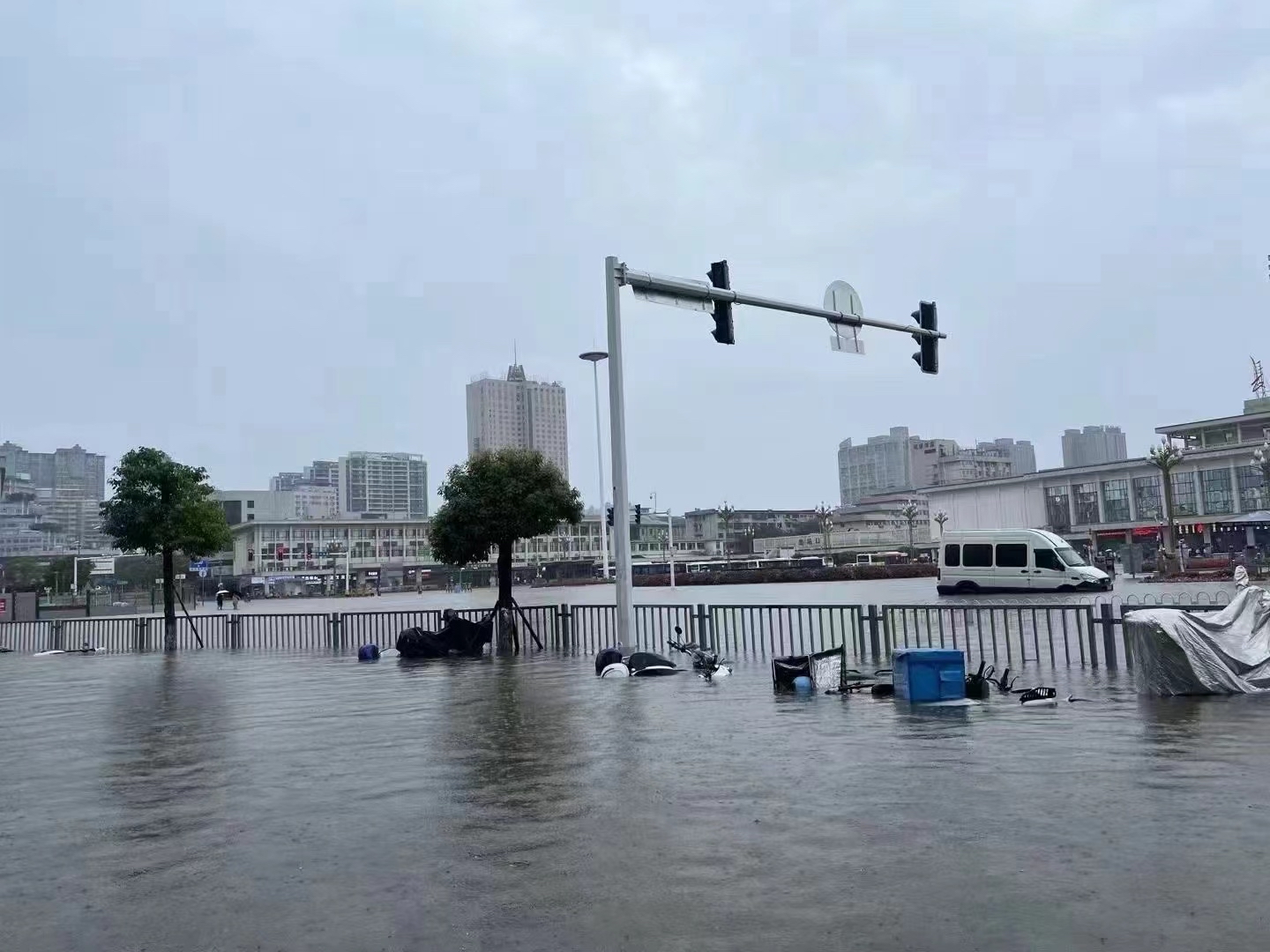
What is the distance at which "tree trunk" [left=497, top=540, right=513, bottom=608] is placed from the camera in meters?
23.1

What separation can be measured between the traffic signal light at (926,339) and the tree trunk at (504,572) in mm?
10215

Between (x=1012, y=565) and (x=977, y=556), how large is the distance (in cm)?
123

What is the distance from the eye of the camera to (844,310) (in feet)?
59.2

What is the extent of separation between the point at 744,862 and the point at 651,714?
5.85 meters

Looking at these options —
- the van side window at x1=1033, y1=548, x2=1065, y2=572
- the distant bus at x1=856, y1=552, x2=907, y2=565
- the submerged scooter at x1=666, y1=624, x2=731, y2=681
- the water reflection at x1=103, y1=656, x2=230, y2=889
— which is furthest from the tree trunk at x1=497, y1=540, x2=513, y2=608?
the distant bus at x1=856, y1=552, x2=907, y2=565

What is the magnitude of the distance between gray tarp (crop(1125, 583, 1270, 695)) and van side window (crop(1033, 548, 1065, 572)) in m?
24.7

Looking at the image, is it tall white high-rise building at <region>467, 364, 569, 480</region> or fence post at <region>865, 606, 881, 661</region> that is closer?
fence post at <region>865, 606, 881, 661</region>

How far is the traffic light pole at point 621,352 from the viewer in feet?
55.5

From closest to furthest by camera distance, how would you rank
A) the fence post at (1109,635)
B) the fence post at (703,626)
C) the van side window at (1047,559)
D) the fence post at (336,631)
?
the fence post at (1109,635) → the fence post at (703,626) → the fence post at (336,631) → the van side window at (1047,559)

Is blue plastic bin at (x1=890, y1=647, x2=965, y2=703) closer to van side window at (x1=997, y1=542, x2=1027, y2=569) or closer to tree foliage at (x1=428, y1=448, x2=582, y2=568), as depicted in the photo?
tree foliage at (x1=428, y1=448, x2=582, y2=568)

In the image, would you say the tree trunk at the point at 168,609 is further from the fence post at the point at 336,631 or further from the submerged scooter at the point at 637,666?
the submerged scooter at the point at 637,666

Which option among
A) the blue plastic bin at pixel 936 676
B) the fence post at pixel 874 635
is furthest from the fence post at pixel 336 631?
the blue plastic bin at pixel 936 676

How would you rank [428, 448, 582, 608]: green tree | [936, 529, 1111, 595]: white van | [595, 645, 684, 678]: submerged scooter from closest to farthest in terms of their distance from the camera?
1. [595, 645, 684, 678]: submerged scooter
2. [428, 448, 582, 608]: green tree
3. [936, 529, 1111, 595]: white van

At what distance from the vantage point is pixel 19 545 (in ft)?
561
